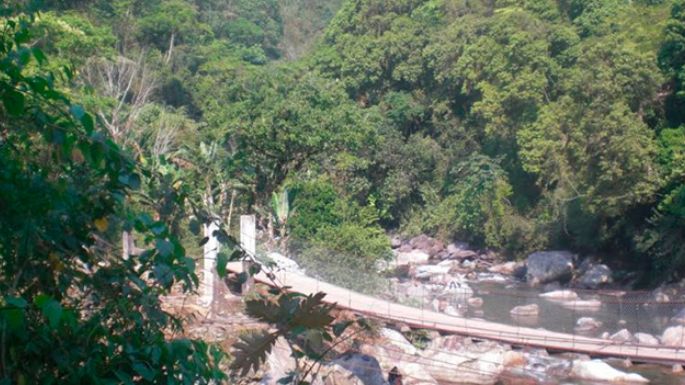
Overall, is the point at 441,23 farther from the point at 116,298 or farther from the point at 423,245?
the point at 116,298

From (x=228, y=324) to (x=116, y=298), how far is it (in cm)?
476

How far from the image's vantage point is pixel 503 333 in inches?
329

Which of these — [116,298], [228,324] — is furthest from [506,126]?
[116,298]

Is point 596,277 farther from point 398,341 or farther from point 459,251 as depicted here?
point 398,341

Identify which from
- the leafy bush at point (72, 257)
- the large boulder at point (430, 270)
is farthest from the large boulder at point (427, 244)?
the leafy bush at point (72, 257)

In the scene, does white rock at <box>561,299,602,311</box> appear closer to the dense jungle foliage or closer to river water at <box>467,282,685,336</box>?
river water at <box>467,282,685,336</box>

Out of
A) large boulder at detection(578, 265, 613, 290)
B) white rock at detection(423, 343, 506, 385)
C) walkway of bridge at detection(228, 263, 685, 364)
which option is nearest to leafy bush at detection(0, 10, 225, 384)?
walkway of bridge at detection(228, 263, 685, 364)

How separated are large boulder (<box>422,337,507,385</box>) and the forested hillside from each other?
4.71 ft

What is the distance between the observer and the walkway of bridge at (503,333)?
802 cm

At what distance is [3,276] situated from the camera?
1521 mm

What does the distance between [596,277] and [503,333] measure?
236 inches

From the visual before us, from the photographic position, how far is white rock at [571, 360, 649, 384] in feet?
25.9

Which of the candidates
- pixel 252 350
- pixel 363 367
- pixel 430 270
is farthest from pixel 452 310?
pixel 252 350

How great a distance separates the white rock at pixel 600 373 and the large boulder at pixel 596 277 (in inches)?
224
